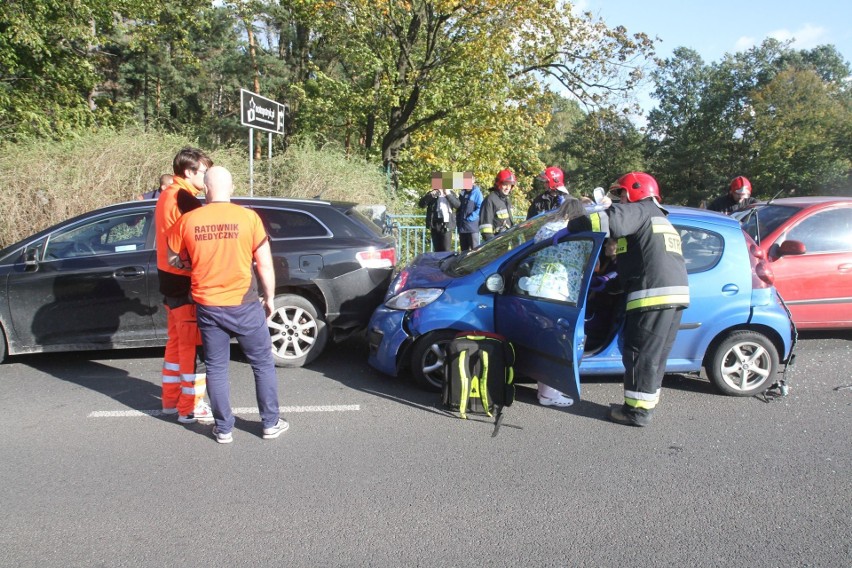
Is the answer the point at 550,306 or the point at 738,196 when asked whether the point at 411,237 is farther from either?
the point at 550,306

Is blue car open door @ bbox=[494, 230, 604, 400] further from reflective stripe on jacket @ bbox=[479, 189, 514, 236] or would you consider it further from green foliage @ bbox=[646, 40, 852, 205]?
green foliage @ bbox=[646, 40, 852, 205]

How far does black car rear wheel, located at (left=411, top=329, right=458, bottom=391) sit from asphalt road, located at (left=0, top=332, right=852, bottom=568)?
0.16 meters

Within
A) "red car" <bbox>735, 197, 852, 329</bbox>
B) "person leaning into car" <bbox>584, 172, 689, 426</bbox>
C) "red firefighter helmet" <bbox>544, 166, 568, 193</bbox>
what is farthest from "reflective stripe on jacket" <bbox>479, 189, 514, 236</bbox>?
"person leaning into car" <bbox>584, 172, 689, 426</bbox>

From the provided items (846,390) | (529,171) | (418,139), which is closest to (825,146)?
(529,171)

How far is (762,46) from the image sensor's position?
143 ft

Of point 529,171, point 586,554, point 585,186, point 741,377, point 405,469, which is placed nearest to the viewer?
point 586,554

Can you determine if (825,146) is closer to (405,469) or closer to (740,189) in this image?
(740,189)

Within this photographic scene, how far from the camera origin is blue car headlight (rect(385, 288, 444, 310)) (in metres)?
5.29

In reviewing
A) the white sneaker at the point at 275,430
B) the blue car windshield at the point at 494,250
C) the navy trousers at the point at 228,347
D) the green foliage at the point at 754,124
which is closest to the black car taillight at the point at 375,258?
the blue car windshield at the point at 494,250

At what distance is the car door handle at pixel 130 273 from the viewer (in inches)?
→ 232

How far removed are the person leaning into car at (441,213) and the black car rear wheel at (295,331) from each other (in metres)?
4.45

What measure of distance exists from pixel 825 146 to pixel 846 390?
36.3 metres

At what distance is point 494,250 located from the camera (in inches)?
224

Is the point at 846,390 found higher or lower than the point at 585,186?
lower
